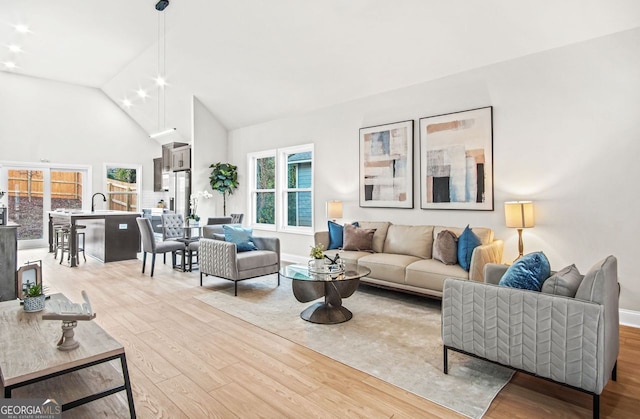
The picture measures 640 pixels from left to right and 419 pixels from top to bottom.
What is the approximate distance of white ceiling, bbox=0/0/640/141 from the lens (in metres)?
3.74

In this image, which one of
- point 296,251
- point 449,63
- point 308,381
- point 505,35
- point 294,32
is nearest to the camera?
point 308,381

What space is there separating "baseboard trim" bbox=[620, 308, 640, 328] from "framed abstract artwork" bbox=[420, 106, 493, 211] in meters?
1.62

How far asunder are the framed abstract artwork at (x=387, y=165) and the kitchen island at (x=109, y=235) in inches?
181

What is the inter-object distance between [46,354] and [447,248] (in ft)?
11.8

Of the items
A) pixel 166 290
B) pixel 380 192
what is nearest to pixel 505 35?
pixel 380 192

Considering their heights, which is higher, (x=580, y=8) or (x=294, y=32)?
(x=294, y=32)

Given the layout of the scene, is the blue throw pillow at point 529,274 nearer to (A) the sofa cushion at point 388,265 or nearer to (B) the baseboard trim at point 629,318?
(A) the sofa cushion at point 388,265

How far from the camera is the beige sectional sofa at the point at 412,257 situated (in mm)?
3769

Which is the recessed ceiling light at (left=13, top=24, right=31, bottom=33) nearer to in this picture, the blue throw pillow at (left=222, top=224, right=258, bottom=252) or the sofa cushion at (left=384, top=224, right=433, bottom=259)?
the blue throw pillow at (left=222, top=224, right=258, bottom=252)

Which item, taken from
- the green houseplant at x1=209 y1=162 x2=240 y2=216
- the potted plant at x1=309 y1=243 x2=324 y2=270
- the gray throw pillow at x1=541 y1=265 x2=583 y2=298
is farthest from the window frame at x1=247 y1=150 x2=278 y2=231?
the gray throw pillow at x1=541 y1=265 x2=583 y2=298

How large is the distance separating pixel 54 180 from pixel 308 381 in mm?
9371

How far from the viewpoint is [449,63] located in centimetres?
451

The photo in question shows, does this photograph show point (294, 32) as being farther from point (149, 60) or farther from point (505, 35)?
point (149, 60)

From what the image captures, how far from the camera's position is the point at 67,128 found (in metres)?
8.89
